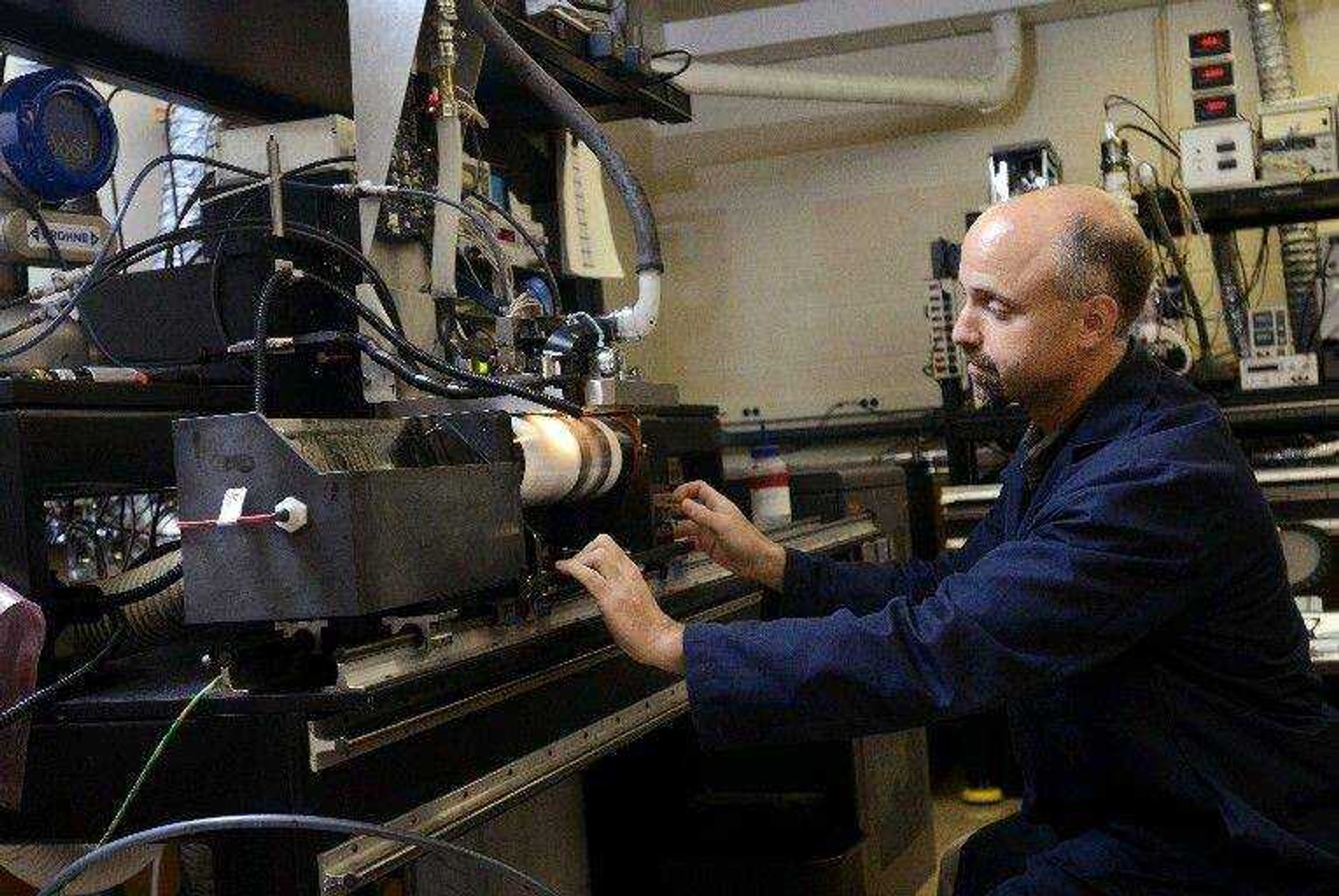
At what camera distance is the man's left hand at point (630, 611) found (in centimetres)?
134

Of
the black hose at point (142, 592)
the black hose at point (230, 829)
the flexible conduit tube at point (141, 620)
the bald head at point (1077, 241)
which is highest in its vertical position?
the bald head at point (1077, 241)

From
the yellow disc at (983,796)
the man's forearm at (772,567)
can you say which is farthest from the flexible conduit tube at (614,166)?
the yellow disc at (983,796)

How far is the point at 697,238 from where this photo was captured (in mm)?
5289

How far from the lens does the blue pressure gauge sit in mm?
1484

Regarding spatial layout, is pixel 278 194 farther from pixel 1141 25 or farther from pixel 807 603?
pixel 1141 25

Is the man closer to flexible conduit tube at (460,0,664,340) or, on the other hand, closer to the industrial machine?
the industrial machine

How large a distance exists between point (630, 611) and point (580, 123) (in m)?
0.61

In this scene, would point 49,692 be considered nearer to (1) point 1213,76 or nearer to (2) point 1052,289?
(2) point 1052,289

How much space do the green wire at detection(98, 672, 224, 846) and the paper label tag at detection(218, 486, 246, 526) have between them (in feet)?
0.43

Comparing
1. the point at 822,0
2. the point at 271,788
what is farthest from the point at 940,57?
the point at 271,788

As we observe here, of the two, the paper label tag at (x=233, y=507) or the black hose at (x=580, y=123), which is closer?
the paper label tag at (x=233, y=507)

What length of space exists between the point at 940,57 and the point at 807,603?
3.72 metres

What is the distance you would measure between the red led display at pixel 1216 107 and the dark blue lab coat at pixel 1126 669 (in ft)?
10.6

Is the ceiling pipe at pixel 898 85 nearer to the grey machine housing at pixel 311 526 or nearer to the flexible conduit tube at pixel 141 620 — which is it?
the flexible conduit tube at pixel 141 620
